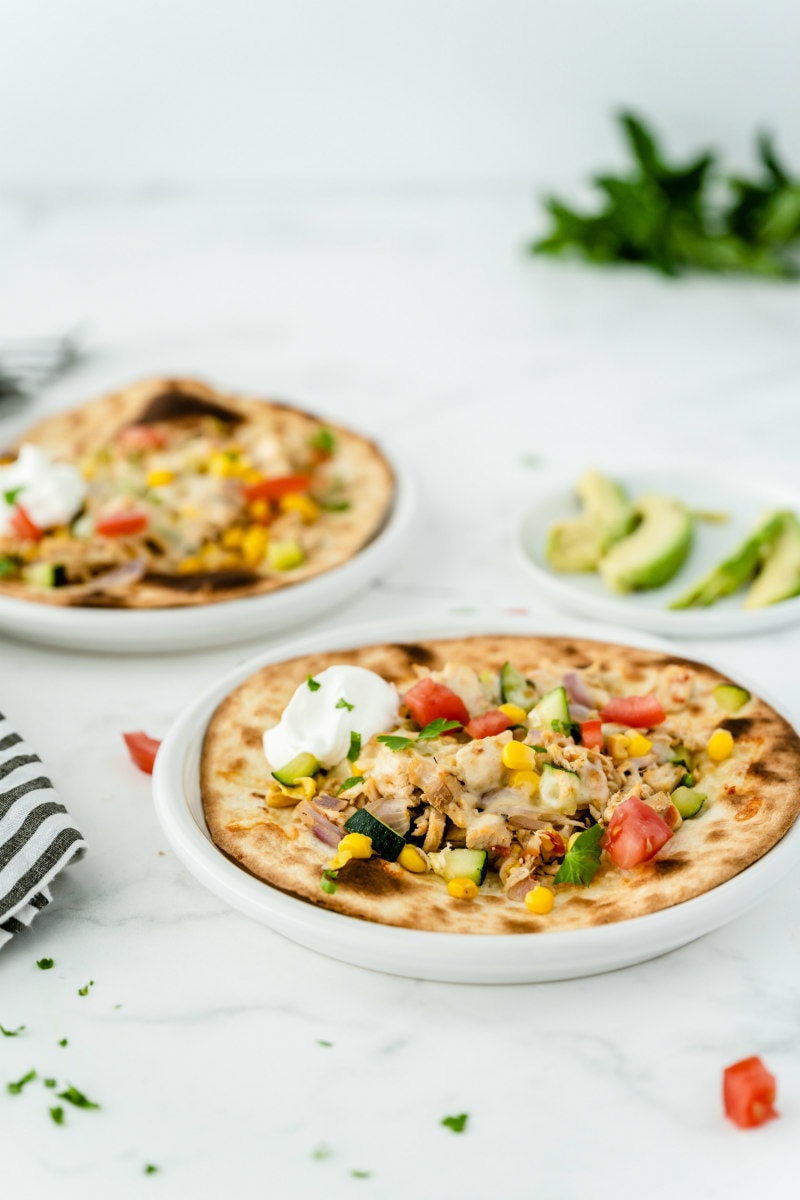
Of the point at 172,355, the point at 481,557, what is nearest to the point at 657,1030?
the point at 481,557

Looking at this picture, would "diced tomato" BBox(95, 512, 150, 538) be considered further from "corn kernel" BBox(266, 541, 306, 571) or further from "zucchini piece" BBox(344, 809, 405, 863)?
"zucchini piece" BBox(344, 809, 405, 863)

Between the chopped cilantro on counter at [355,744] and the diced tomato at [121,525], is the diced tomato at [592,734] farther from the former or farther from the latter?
the diced tomato at [121,525]

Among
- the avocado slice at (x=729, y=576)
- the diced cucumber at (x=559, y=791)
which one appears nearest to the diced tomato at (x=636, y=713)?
the diced cucumber at (x=559, y=791)

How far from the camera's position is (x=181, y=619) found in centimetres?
455

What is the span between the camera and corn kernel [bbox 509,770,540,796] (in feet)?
11.1

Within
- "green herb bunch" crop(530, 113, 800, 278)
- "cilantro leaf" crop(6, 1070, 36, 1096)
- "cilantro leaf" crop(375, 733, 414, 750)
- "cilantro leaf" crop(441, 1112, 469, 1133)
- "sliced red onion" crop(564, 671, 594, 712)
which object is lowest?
"cilantro leaf" crop(6, 1070, 36, 1096)

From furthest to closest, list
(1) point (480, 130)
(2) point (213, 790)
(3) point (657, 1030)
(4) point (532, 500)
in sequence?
1. (1) point (480, 130)
2. (4) point (532, 500)
3. (2) point (213, 790)
4. (3) point (657, 1030)

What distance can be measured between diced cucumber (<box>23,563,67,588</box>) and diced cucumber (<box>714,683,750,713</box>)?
237 centimetres

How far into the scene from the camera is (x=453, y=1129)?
2818 millimetres

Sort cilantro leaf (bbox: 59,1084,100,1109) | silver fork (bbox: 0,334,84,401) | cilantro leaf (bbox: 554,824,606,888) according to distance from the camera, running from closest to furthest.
Result: cilantro leaf (bbox: 59,1084,100,1109), cilantro leaf (bbox: 554,824,606,888), silver fork (bbox: 0,334,84,401)

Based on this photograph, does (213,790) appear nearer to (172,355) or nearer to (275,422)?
(275,422)

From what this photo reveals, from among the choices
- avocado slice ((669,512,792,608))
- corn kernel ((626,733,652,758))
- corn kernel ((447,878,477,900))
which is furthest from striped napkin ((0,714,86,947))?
avocado slice ((669,512,792,608))

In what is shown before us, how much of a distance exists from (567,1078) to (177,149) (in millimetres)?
8850

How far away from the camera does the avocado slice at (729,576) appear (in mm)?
4965
